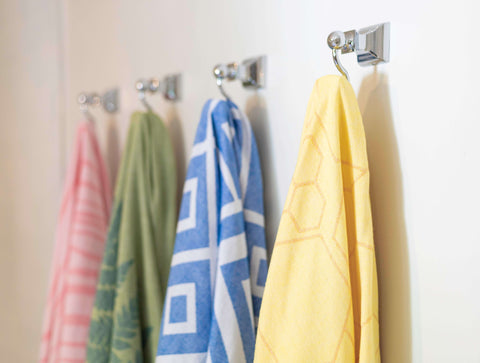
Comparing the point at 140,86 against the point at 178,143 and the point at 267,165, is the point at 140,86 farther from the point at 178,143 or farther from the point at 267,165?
the point at 267,165

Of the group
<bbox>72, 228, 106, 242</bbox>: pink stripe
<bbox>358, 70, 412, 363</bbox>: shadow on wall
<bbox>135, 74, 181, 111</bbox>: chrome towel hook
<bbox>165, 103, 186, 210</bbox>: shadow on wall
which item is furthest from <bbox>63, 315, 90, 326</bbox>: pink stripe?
<bbox>358, 70, 412, 363</bbox>: shadow on wall

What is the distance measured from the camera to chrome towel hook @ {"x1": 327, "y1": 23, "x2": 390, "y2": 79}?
0.44 metres

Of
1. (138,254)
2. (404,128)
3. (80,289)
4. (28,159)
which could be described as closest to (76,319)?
(80,289)

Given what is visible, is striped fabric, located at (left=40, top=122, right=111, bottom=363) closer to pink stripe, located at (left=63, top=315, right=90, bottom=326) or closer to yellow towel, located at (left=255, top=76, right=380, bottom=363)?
pink stripe, located at (left=63, top=315, right=90, bottom=326)

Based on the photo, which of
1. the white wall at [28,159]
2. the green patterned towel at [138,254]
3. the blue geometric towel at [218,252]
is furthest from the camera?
the white wall at [28,159]

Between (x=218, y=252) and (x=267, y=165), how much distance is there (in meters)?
0.12

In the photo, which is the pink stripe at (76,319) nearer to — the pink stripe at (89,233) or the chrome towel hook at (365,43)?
the pink stripe at (89,233)

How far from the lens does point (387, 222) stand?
0.47 metres

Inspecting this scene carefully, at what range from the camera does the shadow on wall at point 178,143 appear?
742 mm

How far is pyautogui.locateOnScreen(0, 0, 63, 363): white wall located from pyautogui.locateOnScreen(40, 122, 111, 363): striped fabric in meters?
0.24

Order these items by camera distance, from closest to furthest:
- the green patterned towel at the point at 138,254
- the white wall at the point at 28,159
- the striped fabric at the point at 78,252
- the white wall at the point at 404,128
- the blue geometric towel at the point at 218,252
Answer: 1. the white wall at the point at 404,128
2. the blue geometric towel at the point at 218,252
3. the green patterned towel at the point at 138,254
4. the striped fabric at the point at 78,252
5. the white wall at the point at 28,159

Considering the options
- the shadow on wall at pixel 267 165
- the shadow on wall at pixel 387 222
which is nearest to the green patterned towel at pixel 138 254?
the shadow on wall at pixel 267 165

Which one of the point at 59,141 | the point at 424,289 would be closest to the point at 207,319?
the point at 424,289

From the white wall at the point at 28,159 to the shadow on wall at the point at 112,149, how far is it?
0.20 metres
